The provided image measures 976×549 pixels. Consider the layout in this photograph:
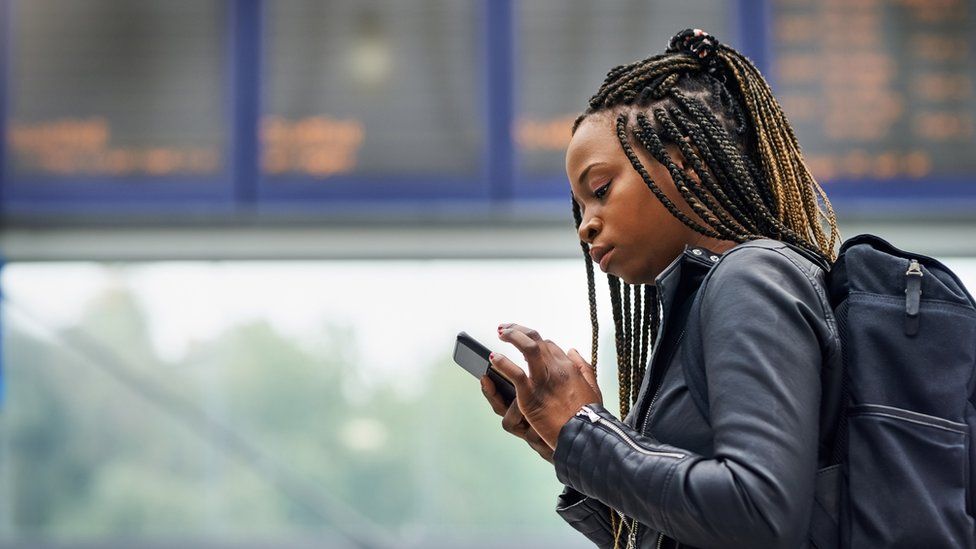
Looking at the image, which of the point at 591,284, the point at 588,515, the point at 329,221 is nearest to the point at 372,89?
the point at 329,221

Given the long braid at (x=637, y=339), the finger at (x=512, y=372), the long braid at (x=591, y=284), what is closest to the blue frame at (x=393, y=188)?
the long braid at (x=591, y=284)

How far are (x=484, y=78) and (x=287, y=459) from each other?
1803 mm

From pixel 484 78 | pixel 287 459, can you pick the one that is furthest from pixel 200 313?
pixel 484 78

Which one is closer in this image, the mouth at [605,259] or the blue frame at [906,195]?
the mouth at [605,259]

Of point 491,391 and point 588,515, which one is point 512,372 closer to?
point 491,391

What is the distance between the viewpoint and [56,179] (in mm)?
4699

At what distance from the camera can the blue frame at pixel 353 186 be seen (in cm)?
462

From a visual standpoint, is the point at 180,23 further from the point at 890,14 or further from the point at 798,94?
the point at 890,14

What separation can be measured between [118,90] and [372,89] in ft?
3.41

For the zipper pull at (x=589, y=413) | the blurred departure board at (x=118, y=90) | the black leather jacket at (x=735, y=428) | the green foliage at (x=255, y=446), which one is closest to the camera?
the black leather jacket at (x=735, y=428)

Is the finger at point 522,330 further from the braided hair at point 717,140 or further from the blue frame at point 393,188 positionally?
the blue frame at point 393,188

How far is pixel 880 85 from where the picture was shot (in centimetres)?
466

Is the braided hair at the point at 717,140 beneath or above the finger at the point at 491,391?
above

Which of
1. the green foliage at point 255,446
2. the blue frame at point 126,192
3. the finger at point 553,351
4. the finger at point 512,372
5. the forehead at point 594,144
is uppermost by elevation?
the forehead at point 594,144
